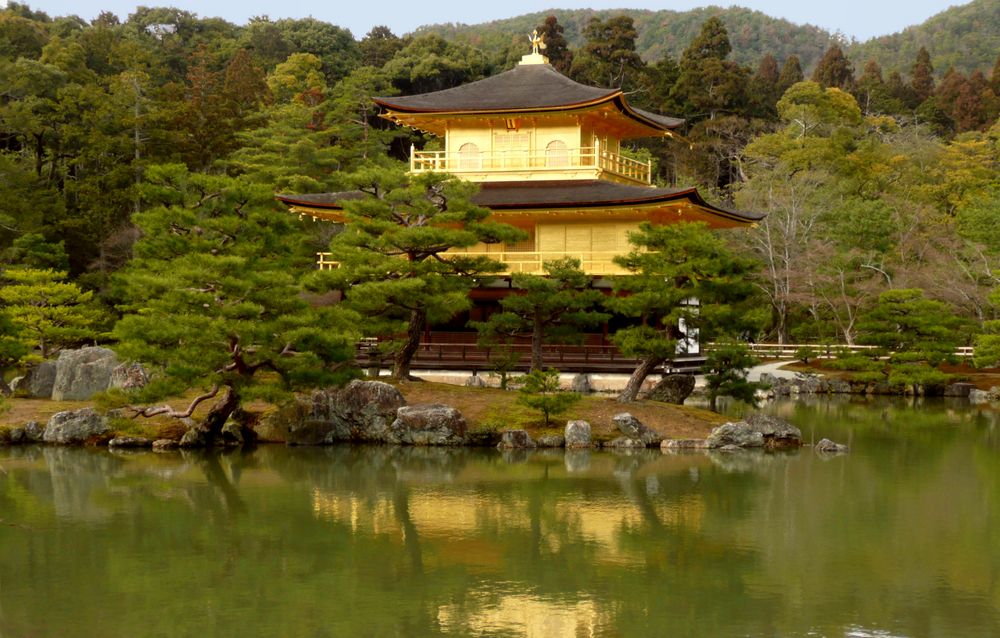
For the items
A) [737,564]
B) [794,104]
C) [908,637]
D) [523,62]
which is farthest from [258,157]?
[908,637]

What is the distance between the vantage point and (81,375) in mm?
21609

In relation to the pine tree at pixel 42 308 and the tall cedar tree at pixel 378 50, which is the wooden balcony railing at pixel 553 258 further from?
the tall cedar tree at pixel 378 50

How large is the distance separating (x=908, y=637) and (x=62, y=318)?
19.7 metres

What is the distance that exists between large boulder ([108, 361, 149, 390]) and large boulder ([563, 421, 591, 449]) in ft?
24.7

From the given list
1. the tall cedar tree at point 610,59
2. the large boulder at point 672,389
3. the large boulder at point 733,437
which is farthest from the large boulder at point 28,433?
the tall cedar tree at point 610,59

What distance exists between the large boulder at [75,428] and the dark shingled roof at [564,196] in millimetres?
8189

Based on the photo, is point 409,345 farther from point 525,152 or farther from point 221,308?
point 525,152

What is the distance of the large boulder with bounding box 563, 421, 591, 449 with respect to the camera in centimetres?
1891

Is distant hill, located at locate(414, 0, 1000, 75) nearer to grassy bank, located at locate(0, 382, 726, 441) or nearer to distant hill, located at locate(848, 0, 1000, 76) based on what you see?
distant hill, located at locate(848, 0, 1000, 76)

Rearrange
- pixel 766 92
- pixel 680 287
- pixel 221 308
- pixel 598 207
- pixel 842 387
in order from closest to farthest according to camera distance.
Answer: pixel 221 308
pixel 680 287
pixel 598 207
pixel 842 387
pixel 766 92

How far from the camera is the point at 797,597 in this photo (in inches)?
392

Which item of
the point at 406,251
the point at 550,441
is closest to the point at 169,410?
the point at 406,251

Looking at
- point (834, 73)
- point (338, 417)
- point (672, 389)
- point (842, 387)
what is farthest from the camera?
point (834, 73)

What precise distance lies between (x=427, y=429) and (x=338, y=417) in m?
1.56
